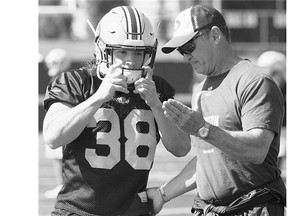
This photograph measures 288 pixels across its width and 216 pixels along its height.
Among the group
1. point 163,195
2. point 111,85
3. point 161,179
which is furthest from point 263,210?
point 161,179

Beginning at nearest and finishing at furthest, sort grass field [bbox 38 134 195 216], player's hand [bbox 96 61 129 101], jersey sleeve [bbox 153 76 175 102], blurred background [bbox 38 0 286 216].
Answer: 1. player's hand [bbox 96 61 129 101]
2. jersey sleeve [bbox 153 76 175 102]
3. grass field [bbox 38 134 195 216]
4. blurred background [bbox 38 0 286 216]

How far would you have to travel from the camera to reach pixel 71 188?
4.02m

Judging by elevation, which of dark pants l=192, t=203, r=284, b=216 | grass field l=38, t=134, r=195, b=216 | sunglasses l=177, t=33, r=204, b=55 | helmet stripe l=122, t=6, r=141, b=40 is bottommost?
grass field l=38, t=134, r=195, b=216

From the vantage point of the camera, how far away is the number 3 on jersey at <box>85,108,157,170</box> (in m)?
3.97

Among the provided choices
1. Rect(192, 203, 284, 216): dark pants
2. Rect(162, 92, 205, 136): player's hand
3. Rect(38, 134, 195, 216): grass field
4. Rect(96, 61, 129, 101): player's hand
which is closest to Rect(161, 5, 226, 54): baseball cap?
Rect(96, 61, 129, 101): player's hand

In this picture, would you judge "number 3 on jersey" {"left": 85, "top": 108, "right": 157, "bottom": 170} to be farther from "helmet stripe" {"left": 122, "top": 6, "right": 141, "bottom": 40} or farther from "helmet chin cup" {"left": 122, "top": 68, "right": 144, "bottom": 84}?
"helmet stripe" {"left": 122, "top": 6, "right": 141, "bottom": 40}

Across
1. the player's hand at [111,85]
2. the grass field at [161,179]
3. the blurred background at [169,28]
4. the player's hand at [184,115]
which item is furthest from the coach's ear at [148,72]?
the blurred background at [169,28]

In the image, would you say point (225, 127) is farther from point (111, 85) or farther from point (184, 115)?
point (111, 85)

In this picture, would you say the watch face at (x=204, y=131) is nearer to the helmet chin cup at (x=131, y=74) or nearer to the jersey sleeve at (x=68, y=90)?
the helmet chin cup at (x=131, y=74)

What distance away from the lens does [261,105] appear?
3711mm

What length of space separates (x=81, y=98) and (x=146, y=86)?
0.35m

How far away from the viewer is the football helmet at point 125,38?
3.97m

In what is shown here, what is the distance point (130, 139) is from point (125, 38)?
1.74 ft
